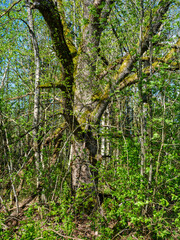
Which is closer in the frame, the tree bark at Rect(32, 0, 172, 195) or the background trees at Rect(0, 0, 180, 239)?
the background trees at Rect(0, 0, 180, 239)

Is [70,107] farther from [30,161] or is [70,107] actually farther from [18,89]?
[18,89]

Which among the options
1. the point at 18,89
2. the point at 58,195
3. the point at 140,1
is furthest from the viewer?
the point at 18,89

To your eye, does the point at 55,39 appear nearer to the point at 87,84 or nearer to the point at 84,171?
the point at 87,84

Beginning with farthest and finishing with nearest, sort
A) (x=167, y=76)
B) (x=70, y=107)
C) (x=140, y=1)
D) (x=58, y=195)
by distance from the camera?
(x=70, y=107)
(x=58, y=195)
(x=140, y=1)
(x=167, y=76)

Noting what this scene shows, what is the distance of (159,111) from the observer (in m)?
2.51

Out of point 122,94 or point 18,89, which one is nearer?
point 122,94

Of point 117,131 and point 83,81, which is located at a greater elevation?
point 83,81

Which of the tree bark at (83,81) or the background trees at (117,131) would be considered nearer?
the background trees at (117,131)

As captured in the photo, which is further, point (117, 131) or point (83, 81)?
point (83, 81)

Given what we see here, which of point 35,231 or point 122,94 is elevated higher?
point 122,94

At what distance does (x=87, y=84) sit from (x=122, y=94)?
5.16ft

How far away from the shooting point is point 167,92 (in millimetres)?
2227

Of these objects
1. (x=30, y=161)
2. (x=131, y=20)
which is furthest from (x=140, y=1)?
(x=30, y=161)

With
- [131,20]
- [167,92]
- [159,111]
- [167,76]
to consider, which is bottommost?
[159,111]
